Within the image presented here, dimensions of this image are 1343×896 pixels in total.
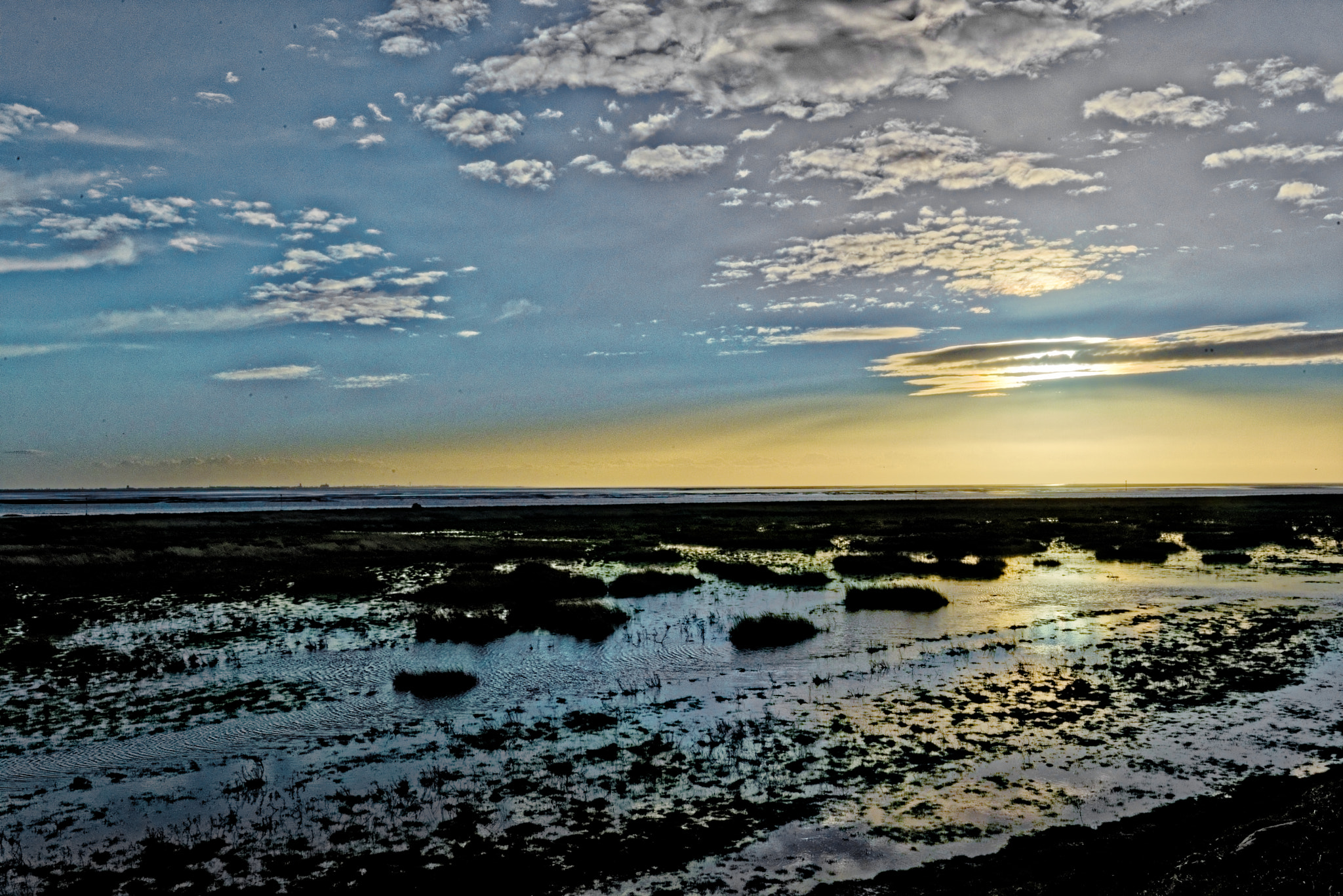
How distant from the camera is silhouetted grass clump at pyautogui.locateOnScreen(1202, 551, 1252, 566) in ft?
150

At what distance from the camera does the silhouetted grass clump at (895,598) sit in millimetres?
32250

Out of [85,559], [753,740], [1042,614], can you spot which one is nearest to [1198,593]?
[1042,614]

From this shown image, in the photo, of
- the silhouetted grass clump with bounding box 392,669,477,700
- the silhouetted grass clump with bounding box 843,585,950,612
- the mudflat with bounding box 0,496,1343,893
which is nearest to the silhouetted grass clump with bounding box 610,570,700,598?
the mudflat with bounding box 0,496,1343,893

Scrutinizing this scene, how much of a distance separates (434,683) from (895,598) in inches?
812

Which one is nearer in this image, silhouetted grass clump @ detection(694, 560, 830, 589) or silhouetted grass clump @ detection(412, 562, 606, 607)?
silhouetted grass clump @ detection(412, 562, 606, 607)

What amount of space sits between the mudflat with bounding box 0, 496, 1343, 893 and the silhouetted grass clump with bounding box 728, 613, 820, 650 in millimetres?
157

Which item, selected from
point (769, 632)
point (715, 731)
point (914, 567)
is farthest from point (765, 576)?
point (715, 731)

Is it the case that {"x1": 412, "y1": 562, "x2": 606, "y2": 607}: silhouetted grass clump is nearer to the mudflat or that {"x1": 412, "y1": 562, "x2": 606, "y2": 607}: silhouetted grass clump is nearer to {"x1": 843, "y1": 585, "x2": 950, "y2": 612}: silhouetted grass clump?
the mudflat

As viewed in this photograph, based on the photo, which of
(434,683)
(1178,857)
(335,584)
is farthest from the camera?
(335,584)

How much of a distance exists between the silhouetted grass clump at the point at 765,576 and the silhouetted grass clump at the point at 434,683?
20985mm

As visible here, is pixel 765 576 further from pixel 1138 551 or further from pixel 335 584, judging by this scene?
pixel 1138 551

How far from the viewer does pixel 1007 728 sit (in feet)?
54.1

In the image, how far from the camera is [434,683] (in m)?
20.4

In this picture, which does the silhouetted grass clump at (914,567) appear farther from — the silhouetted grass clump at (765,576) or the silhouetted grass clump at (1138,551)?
the silhouetted grass clump at (1138,551)
